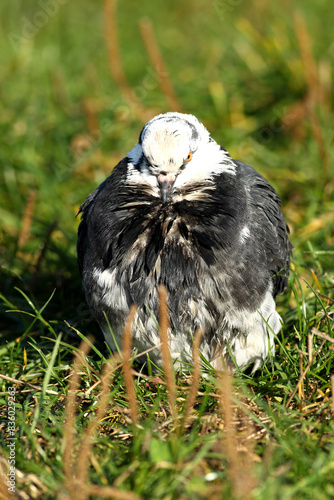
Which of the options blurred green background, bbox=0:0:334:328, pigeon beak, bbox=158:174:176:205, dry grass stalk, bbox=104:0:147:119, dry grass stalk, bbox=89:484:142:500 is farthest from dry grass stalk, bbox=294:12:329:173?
dry grass stalk, bbox=89:484:142:500

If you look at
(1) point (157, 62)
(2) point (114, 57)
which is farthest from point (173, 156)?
(2) point (114, 57)

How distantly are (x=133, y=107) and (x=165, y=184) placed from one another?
4.78m

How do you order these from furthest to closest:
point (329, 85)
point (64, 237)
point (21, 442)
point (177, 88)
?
point (177, 88)
point (329, 85)
point (64, 237)
point (21, 442)

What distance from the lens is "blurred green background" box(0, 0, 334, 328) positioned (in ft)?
23.0

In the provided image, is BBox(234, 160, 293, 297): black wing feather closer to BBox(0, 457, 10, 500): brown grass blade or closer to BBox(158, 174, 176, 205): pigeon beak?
BBox(158, 174, 176, 205): pigeon beak

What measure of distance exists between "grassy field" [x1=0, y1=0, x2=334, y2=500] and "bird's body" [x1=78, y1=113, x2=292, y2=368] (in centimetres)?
34

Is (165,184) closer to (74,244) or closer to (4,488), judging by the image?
(4,488)

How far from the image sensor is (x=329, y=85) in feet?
29.6

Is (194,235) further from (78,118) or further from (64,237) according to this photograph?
(78,118)

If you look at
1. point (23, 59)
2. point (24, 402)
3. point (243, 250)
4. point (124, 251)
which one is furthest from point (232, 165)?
point (23, 59)

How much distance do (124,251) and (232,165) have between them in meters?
1.23

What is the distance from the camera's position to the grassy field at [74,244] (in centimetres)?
352

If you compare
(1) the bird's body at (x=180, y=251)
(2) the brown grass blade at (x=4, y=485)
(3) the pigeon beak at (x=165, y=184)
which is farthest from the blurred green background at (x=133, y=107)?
(2) the brown grass blade at (x=4, y=485)

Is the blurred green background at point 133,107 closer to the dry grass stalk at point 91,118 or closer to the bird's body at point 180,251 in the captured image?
the dry grass stalk at point 91,118
